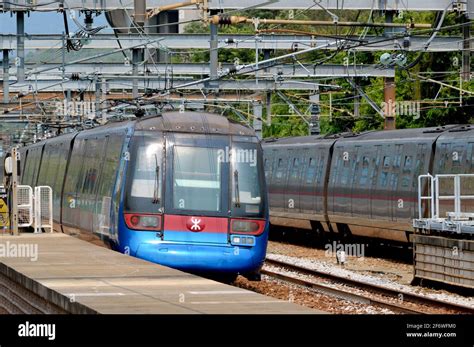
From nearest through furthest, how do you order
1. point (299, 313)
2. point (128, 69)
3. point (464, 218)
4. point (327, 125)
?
point (299, 313)
point (464, 218)
point (128, 69)
point (327, 125)

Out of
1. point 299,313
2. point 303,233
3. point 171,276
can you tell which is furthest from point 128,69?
point 299,313

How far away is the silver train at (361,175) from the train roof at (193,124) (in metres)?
6.74

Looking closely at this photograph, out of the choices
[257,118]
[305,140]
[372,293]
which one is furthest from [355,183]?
[257,118]

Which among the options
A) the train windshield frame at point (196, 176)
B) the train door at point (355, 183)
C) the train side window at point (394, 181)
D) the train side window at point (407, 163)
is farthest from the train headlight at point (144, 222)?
the train door at point (355, 183)

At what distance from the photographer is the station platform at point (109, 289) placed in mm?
9734

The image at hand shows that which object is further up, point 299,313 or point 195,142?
point 195,142

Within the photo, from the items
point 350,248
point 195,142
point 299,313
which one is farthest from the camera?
point 350,248

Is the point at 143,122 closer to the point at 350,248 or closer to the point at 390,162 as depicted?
the point at 390,162

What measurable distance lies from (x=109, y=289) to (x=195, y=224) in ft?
23.2

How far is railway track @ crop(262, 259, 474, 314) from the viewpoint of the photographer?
714 inches

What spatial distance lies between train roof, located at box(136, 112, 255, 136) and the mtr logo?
1.45 m

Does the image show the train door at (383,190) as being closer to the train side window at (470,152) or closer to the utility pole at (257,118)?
the train side window at (470,152)

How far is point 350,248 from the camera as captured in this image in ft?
106
